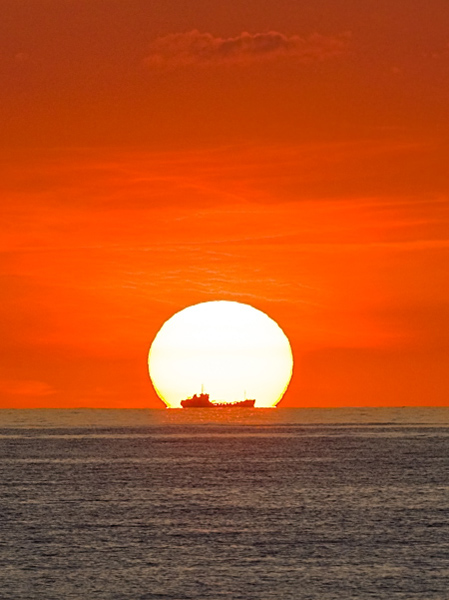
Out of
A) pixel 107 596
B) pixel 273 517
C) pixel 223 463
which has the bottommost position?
pixel 107 596

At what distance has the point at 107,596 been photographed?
50.4 m

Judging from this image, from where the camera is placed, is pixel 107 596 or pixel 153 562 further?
pixel 153 562

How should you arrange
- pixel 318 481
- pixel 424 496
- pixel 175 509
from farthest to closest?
pixel 318 481
pixel 424 496
pixel 175 509

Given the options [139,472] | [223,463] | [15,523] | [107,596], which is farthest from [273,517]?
[223,463]

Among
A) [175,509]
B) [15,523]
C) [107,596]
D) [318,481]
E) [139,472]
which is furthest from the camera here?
[139,472]

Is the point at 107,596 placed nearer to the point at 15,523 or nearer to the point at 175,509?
the point at 15,523

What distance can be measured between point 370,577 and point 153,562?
1122cm

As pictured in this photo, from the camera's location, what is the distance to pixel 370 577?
54.8 m

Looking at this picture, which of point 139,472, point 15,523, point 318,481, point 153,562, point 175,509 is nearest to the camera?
point 153,562

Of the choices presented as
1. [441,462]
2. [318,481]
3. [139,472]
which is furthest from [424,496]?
[441,462]

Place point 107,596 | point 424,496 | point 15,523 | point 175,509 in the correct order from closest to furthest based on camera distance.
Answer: point 107,596 < point 15,523 < point 175,509 < point 424,496

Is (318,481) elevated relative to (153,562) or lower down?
elevated

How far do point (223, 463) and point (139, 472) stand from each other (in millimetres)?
18415

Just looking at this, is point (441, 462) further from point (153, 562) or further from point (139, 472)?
point (153, 562)
